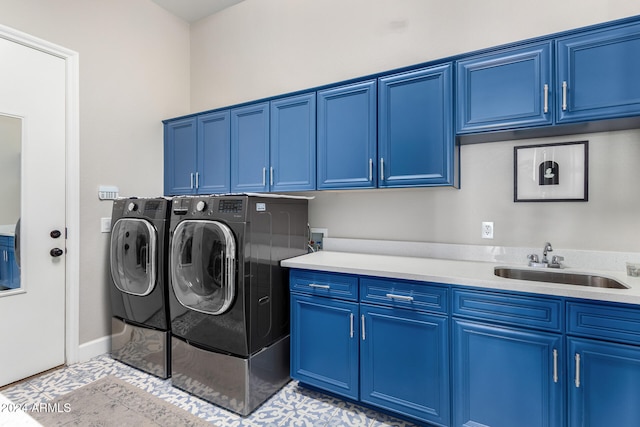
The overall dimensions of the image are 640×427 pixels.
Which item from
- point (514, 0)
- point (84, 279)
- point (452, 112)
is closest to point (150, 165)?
point (84, 279)

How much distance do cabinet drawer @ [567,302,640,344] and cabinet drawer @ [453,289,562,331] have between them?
0.18ft

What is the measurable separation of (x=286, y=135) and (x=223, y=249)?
3.46 feet

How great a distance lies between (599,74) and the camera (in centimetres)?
161

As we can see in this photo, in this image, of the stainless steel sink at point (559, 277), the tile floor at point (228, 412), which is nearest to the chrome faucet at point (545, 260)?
the stainless steel sink at point (559, 277)

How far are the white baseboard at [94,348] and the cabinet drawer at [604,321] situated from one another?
134 inches

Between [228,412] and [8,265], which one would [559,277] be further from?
[8,265]

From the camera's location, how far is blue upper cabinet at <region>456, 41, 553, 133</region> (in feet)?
5.65

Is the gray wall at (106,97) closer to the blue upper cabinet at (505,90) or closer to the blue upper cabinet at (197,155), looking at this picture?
the blue upper cabinet at (197,155)

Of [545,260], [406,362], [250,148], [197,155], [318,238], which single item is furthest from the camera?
[197,155]

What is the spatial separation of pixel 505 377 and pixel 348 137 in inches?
66.5

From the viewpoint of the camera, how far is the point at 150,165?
10.5ft

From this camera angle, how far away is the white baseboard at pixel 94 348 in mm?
2652

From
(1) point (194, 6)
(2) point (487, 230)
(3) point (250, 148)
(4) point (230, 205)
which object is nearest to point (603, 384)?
(2) point (487, 230)

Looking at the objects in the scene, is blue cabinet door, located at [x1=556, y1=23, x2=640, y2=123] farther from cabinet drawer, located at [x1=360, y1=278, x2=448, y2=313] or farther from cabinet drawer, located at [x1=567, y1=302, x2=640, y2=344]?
cabinet drawer, located at [x1=360, y1=278, x2=448, y2=313]
